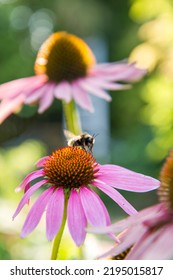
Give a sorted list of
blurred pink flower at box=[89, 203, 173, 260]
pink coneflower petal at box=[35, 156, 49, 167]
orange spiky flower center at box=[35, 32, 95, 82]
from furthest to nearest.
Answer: orange spiky flower center at box=[35, 32, 95, 82] → pink coneflower petal at box=[35, 156, 49, 167] → blurred pink flower at box=[89, 203, 173, 260]

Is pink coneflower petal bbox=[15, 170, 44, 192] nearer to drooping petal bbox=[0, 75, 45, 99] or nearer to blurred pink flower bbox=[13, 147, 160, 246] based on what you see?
blurred pink flower bbox=[13, 147, 160, 246]

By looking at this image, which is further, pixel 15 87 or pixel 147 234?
pixel 15 87

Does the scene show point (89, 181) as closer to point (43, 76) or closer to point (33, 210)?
point (33, 210)

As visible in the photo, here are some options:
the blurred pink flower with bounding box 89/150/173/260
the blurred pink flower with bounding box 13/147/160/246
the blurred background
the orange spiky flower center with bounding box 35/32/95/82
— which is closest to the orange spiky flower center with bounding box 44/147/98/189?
the blurred pink flower with bounding box 13/147/160/246

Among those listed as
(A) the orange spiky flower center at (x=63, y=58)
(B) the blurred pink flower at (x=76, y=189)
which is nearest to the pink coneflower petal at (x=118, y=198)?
(B) the blurred pink flower at (x=76, y=189)

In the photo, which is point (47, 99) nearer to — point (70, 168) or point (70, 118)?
point (70, 118)

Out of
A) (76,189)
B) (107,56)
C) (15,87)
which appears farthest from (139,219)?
(107,56)

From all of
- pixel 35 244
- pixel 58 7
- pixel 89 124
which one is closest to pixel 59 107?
pixel 89 124
